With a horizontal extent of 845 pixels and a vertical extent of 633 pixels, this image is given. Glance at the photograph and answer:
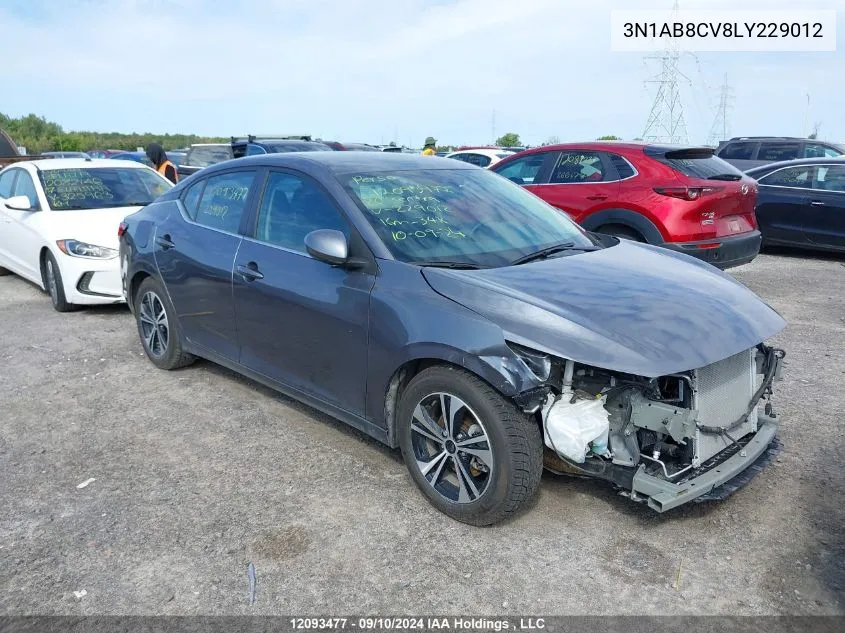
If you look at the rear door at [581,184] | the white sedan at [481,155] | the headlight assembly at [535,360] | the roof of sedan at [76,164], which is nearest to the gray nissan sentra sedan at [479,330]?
the headlight assembly at [535,360]

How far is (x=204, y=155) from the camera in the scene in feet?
55.3

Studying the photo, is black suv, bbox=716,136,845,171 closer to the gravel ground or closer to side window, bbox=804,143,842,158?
side window, bbox=804,143,842,158

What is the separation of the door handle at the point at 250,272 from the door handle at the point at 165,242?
0.98 meters

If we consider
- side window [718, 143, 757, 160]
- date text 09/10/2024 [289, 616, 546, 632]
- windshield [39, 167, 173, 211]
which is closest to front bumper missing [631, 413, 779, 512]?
date text 09/10/2024 [289, 616, 546, 632]

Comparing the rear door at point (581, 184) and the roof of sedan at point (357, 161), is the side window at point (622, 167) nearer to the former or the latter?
the rear door at point (581, 184)

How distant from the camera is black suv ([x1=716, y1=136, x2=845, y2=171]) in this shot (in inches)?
570

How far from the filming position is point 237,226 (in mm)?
4625

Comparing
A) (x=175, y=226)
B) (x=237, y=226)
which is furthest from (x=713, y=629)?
(x=175, y=226)

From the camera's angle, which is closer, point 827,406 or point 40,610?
point 40,610

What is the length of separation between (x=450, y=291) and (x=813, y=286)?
271 inches

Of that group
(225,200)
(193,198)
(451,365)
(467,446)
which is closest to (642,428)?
(467,446)

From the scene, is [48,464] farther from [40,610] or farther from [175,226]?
[175,226]

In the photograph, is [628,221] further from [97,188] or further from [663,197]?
[97,188]

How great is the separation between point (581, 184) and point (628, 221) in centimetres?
78
